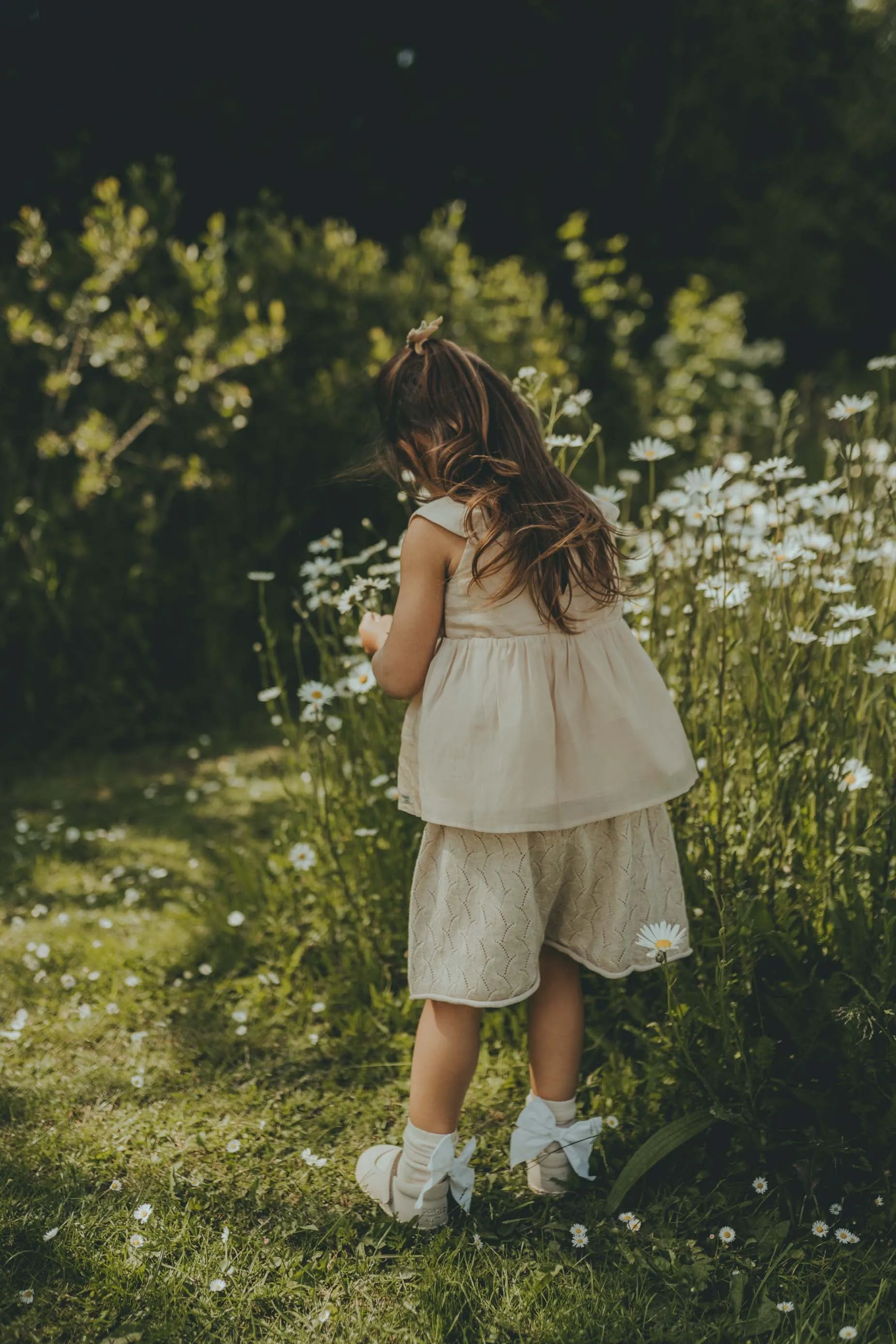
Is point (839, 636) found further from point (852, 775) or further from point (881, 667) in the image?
point (852, 775)

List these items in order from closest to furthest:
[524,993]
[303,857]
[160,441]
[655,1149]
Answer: [524,993] < [655,1149] < [303,857] < [160,441]

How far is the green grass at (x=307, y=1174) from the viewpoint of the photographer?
1730 millimetres

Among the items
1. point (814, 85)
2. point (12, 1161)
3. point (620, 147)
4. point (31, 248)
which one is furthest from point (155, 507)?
point (814, 85)

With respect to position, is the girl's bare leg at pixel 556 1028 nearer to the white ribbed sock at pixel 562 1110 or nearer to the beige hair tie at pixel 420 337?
the white ribbed sock at pixel 562 1110

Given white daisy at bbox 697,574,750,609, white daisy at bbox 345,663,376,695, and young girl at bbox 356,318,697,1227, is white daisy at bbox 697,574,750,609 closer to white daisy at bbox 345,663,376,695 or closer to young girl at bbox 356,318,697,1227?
young girl at bbox 356,318,697,1227

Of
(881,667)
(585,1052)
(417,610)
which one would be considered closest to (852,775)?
(881,667)

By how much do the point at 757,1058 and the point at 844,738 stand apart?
2.25 feet

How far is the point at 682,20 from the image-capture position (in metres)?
10.7

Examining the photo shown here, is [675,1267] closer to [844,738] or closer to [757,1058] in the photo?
[757,1058]

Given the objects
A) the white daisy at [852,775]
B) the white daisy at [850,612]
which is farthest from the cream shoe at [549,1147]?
the white daisy at [850,612]

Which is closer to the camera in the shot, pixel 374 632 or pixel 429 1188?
pixel 429 1188

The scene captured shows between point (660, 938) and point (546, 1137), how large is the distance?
0.49 meters

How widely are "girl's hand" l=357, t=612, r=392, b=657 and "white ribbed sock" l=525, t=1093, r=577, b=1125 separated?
0.86 m

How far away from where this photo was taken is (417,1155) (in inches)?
73.7
